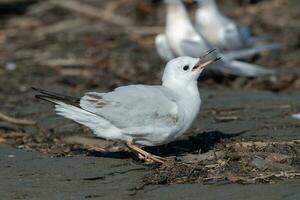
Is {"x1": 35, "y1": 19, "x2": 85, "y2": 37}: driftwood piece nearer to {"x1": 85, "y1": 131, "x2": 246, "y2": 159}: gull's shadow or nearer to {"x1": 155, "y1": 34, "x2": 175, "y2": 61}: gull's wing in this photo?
{"x1": 155, "y1": 34, "x2": 175, "y2": 61}: gull's wing

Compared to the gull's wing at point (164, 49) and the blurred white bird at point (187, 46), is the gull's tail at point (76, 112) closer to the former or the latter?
the blurred white bird at point (187, 46)

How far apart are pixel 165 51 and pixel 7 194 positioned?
17.9ft

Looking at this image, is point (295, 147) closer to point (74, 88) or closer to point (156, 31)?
point (74, 88)

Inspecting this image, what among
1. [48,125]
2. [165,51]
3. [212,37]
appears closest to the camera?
[48,125]

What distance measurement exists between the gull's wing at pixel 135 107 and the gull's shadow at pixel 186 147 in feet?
1.32

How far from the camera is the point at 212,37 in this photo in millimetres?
11016

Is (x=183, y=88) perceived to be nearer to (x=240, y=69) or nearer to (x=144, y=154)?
(x=144, y=154)

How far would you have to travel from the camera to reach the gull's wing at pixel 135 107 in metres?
5.44

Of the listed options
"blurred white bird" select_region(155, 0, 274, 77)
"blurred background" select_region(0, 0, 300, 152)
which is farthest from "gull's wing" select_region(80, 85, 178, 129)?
"blurred white bird" select_region(155, 0, 274, 77)

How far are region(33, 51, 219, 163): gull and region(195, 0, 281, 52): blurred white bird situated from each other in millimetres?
5170

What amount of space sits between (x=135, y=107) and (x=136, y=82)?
4.06m

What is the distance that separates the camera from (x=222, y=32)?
35.7ft

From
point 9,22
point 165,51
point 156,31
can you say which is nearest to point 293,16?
point 156,31

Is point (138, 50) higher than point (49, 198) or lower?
higher
